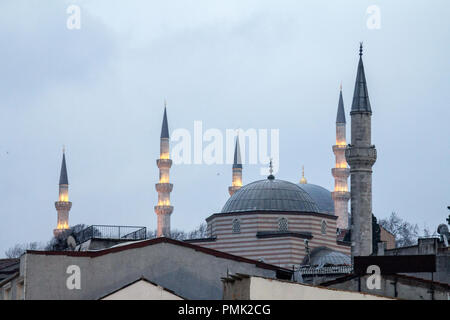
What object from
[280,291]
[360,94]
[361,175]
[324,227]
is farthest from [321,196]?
[280,291]

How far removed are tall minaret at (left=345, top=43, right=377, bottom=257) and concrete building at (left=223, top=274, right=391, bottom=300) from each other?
30428mm

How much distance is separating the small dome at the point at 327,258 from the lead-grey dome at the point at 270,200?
9.15 ft

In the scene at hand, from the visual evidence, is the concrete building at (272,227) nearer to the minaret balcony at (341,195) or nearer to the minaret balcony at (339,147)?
the minaret balcony at (341,195)

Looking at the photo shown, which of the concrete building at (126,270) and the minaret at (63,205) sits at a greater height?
the minaret at (63,205)

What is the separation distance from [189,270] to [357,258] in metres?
7.64

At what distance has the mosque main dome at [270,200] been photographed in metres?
63.1

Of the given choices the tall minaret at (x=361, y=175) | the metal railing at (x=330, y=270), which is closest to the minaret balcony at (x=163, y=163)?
the tall minaret at (x=361, y=175)

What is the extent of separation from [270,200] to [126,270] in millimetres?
34793

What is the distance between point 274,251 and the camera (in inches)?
2425

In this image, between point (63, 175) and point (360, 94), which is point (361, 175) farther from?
point (63, 175)

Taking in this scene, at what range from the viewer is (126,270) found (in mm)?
28875
